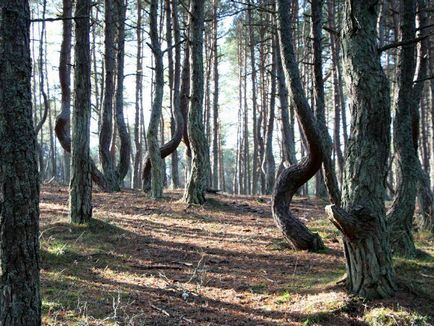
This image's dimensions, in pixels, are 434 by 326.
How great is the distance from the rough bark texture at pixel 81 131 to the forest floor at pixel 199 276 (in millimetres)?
394

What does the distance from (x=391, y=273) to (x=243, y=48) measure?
22580 millimetres

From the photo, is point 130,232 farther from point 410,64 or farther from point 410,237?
point 410,64

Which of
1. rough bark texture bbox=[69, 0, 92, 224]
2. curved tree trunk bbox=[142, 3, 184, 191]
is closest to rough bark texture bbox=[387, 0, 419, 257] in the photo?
rough bark texture bbox=[69, 0, 92, 224]

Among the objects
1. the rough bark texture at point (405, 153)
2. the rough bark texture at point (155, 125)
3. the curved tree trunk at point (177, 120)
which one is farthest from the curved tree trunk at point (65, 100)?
the rough bark texture at point (405, 153)

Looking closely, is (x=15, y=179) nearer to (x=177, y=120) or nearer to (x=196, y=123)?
(x=196, y=123)

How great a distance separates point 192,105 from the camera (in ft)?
35.6

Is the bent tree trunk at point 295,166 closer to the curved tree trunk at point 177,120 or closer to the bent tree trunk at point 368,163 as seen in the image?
the bent tree trunk at point 368,163

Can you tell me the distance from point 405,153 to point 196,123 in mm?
5451

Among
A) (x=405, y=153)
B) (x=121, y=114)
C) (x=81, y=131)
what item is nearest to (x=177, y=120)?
(x=121, y=114)

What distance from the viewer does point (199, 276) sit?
5.94 m

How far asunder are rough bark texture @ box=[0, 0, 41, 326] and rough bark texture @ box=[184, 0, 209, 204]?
757cm

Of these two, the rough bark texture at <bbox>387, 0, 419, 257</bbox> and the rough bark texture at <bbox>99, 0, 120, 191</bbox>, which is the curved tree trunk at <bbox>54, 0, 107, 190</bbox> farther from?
the rough bark texture at <bbox>387, 0, 419, 257</bbox>

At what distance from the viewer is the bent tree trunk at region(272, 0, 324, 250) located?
6.73 meters

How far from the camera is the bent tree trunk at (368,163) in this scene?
474 cm
